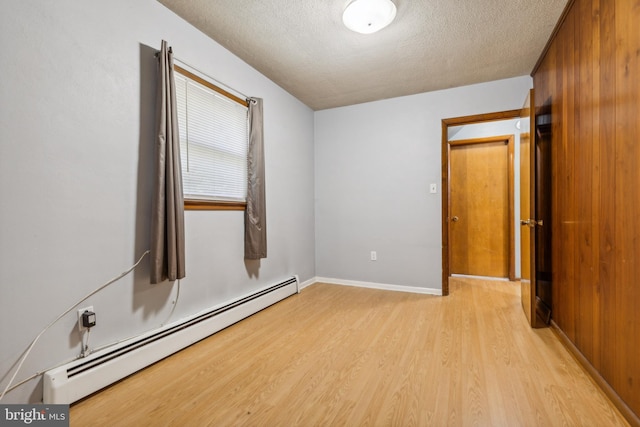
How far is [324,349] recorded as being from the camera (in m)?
1.99

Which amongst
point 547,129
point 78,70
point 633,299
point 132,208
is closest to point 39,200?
point 132,208

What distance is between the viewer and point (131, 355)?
166 centimetres

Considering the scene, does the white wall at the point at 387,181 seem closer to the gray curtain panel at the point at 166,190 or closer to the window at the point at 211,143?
the window at the point at 211,143

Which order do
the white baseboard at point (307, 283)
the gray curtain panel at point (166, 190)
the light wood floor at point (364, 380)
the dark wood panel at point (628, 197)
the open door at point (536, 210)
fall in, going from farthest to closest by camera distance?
the white baseboard at point (307, 283) → the open door at point (536, 210) → the gray curtain panel at point (166, 190) → the light wood floor at point (364, 380) → the dark wood panel at point (628, 197)

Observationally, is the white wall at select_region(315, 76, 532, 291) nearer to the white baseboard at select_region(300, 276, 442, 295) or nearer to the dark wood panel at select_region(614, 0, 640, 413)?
the white baseboard at select_region(300, 276, 442, 295)

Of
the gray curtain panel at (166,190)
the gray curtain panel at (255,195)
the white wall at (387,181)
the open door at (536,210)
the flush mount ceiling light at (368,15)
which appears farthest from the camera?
the white wall at (387,181)

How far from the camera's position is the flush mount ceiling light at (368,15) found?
6.05ft

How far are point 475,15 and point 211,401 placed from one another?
2.92 metres

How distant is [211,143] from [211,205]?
19.7 inches

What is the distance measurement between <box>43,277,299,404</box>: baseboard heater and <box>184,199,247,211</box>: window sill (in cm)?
78

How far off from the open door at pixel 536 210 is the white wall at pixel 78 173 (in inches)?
103

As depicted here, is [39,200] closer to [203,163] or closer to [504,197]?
[203,163]

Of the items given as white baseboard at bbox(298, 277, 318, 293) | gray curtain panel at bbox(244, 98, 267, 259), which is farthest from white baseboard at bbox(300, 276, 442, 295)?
gray curtain panel at bbox(244, 98, 267, 259)

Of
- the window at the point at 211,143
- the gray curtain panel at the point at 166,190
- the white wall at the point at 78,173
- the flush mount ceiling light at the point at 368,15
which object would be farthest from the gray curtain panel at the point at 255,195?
the flush mount ceiling light at the point at 368,15
